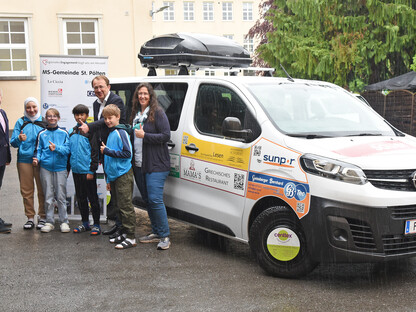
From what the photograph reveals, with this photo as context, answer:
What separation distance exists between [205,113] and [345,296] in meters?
2.43

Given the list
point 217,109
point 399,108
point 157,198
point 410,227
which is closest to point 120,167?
point 157,198

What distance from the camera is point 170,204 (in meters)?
6.45

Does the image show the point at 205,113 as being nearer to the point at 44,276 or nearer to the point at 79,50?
the point at 44,276

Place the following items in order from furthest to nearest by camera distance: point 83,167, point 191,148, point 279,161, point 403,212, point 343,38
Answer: point 343,38, point 83,167, point 191,148, point 279,161, point 403,212

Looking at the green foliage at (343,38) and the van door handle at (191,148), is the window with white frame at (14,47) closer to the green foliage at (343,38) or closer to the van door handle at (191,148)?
the green foliage at (343,38)

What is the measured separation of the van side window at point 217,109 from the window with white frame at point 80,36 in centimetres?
1628

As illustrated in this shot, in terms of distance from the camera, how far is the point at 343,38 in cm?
2086

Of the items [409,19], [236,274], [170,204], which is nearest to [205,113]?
[170,204]

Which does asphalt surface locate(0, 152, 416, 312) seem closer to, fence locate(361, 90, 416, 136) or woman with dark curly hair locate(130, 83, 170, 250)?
woman with dark curly hair locate(130, 83, 170, 250)

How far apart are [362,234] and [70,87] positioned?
4661 mm

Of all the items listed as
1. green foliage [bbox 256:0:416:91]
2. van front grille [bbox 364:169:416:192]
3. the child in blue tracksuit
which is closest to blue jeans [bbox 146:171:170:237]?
the child in blue tracksuit

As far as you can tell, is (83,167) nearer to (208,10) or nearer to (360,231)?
(360,231)

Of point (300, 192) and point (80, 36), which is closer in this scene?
point (300, 192)

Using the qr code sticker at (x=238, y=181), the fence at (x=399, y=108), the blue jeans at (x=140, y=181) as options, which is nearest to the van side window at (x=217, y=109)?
the qr code sticker at (x=238, y=181)
